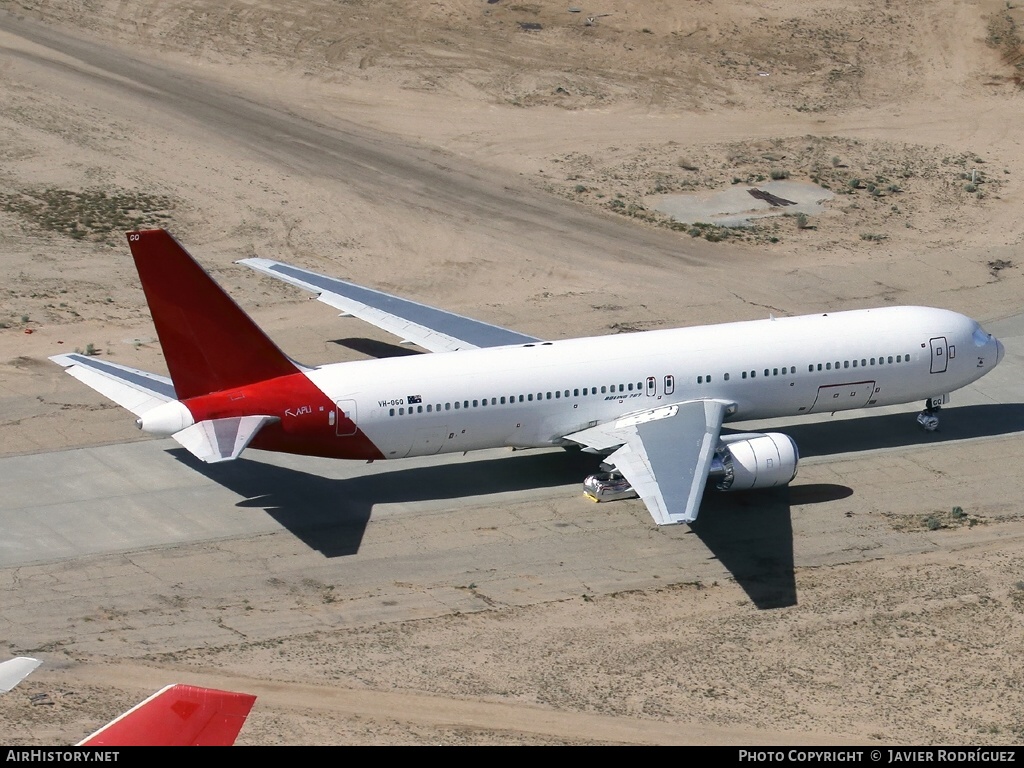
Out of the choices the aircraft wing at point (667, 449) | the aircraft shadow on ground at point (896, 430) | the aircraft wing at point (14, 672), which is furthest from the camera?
the aircraft shadow on ground at point (896, 430)

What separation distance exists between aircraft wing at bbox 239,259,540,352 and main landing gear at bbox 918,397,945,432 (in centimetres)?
1437

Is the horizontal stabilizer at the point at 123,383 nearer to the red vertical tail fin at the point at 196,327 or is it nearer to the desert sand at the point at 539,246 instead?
the red vertical tail fin at the point at 196,327

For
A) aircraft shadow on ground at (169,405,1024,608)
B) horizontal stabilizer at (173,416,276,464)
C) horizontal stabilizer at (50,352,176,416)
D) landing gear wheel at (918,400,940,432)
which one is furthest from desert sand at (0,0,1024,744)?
horizontal stabilizer at (50,352,176,416)

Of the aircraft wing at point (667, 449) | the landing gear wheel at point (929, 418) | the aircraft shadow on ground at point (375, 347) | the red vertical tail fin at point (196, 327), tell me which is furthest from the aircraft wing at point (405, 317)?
the landing gear wheel at point (929, 418)

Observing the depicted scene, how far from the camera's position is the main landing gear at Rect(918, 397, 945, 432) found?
50656 millimetres

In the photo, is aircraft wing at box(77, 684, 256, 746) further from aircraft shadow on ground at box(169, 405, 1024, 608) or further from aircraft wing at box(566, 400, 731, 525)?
aircraft shadow on ground at box(169, 405, 1024, 608)

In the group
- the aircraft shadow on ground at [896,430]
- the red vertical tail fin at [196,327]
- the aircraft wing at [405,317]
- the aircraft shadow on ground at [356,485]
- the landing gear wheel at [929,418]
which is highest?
the red vertical tail fin at [196,327]

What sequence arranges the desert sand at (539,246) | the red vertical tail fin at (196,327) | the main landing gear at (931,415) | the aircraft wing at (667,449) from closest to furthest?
the desert sand at (539,246)
the aircraft wing at (667,449)
the red vertical tail fin at (196,327)
the main landing gear at (931,415)

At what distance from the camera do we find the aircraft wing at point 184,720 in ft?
76.3

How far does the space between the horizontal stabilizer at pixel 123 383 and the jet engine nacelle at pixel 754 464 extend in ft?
57.0

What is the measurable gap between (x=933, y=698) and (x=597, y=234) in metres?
38.8

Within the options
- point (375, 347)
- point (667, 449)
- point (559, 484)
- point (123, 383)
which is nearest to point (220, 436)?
point (123, 383)

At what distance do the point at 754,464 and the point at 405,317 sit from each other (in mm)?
15545

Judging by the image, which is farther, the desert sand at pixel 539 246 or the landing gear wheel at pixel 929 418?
the landing gear wheel at pixel 929 418
